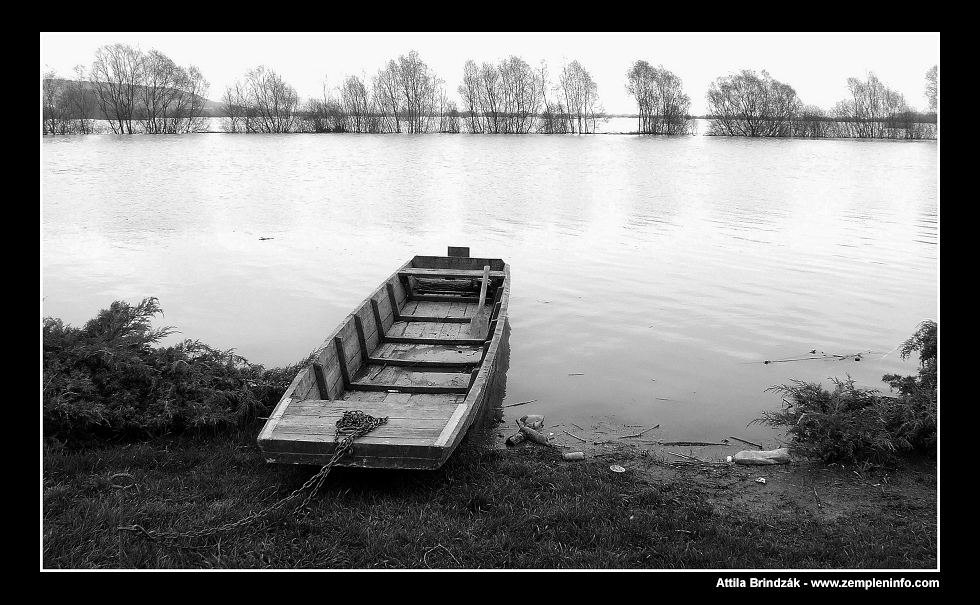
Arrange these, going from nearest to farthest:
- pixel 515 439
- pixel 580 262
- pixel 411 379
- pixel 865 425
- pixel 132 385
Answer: pixel 865 425, pixel 132 385, pixel 515 439, pixel 411 379, pixel 580 262

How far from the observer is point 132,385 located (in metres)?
6.57

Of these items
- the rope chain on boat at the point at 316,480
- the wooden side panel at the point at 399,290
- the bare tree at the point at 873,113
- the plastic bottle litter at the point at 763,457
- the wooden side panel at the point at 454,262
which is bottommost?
the plastic bottle litter at the point at 763,457

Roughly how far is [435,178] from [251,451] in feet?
85.6

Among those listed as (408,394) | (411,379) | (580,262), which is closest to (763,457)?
(408,394)

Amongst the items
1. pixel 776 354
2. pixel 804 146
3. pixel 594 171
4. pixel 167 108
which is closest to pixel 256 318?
pixel 776 354

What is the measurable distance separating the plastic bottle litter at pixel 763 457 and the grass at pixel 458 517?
0.70 ft

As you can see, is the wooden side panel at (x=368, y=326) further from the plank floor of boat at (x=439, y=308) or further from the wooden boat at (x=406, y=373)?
the plank floor of boat at (x=439, y=308)

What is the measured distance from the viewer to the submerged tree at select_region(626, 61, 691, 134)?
7181 centimetres

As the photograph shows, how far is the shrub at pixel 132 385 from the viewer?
6.01 metres

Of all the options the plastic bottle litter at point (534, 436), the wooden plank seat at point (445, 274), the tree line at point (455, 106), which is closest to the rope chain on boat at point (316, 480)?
the plastic bottle litter at point (534, 436)

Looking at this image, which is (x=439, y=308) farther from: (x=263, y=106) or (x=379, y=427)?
(x=263, y=106)

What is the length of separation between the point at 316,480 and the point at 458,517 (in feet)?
3.75

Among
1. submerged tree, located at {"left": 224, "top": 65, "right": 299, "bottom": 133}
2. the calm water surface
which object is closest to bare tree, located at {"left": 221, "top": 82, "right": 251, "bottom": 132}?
submerged tree, located at {"left": 224, "top": 65, "right": 299, "bottom": 133}

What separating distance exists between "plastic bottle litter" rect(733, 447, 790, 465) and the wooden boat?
2.44 m
